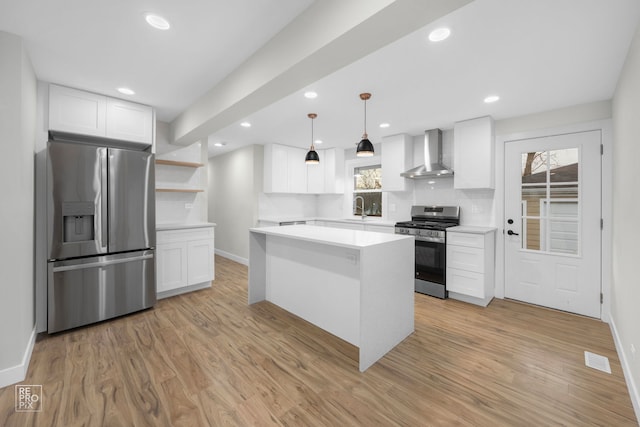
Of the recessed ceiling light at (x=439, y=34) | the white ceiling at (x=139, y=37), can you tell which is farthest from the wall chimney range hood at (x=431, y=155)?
the white ceiling at (x=139, y=37)

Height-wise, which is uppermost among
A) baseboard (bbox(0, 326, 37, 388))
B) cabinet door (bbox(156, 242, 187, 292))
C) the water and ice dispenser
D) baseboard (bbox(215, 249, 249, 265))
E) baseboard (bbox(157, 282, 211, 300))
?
the water and ice dispenser

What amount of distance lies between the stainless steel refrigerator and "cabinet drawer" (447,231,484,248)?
3836 millimetres

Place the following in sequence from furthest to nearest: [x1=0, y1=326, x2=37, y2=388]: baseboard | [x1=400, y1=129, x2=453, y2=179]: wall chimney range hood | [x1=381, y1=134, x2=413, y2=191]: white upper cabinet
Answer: [x1=381, y1=134, x2=413, y2=191]: white upper cabinet < [x1=400, y1=129, x2=453, y2=179]: wall chimney range hood < [x1=0, y1=326, x2=37, y2=388]: baseboard

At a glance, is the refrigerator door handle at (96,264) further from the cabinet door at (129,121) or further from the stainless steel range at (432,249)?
the stainless steel range at (432,249)

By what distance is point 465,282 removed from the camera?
3586mm

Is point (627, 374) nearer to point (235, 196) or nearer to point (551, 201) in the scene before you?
point (551, 201)

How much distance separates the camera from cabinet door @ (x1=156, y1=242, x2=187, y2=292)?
361 cm

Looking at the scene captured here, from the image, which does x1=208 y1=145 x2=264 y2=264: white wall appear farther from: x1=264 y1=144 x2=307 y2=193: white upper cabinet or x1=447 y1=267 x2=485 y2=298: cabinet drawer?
x1=447 y1=267 x2=485 y2=298: cabinet drawer

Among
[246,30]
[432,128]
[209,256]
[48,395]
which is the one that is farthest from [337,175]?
[48,395]

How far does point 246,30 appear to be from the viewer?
6.44 ft

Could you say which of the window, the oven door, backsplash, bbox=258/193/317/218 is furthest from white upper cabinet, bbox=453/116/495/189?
backsplash, bbox=258/193/317/218

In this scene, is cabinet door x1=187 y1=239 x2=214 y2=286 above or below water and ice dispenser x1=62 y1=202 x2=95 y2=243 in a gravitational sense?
below

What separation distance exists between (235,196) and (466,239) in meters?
4.60

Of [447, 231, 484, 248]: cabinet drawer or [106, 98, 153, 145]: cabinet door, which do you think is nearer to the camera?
[106, 98, 153, 145]: cabinet door
